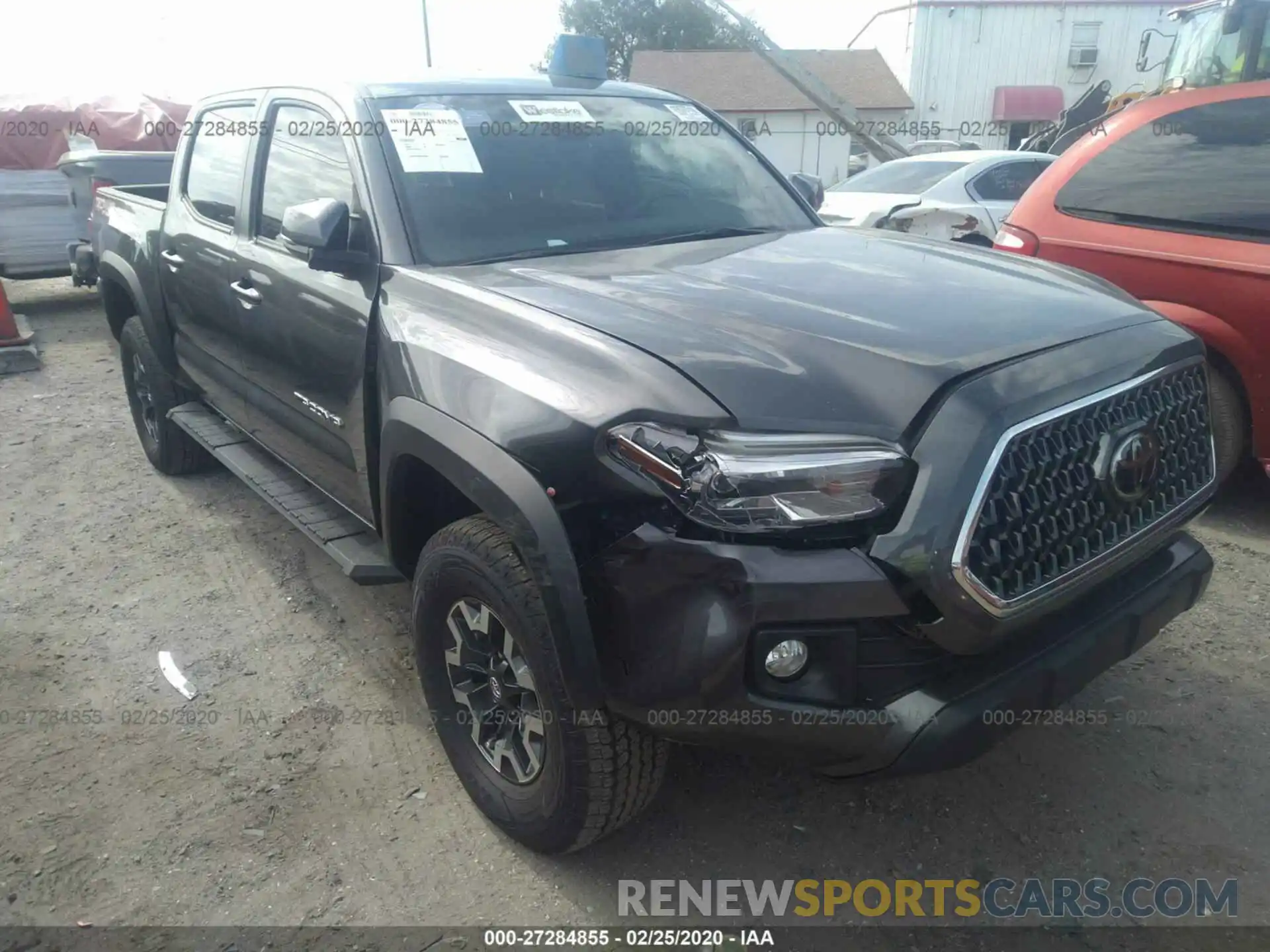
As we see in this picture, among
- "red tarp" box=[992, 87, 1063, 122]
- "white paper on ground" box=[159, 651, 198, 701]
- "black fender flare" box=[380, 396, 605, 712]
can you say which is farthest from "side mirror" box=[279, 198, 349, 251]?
"red tarp" box=[992, 87, 1063, 122]

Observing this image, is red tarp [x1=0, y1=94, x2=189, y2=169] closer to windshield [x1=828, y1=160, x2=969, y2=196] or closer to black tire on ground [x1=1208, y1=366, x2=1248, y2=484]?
windshield [x1=828, y1=160, x2=969, y2=196]

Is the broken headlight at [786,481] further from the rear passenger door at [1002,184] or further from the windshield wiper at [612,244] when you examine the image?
the rear passenger door at [1002,184]

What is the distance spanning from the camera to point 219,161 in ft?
13.2

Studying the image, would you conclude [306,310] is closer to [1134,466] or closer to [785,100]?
[1134,466]

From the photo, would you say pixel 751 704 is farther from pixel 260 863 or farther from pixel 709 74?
pixel 709 74

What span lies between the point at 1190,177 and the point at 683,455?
3510 mm

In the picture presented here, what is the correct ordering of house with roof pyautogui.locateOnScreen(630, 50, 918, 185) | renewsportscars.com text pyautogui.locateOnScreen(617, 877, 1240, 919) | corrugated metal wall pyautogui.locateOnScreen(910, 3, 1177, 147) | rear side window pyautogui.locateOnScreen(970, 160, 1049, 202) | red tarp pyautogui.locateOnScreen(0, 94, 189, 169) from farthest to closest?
house with roof pyautogui.locateOnScreen(630, 50, 918, 185), corrugated metal wall pyautogui.locateOnScreen(910, 3, 1177, 147), red tarp pyautogui.locateOnScreen(0, 94, 189, 169), rear side window pyautogui.locateOnScreen(970, 160, 1049, 202), renewsportscars.com text pyautogui.locateOnScreen(617, 877, 1240, 919)

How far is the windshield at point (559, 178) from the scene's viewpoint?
9.42 feet

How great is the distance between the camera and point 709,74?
3584cm

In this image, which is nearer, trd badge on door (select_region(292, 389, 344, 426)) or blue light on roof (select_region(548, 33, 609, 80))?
trd badge on door (select_region(292, 389, 344, 426))

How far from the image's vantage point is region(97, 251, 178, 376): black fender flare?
179 inches

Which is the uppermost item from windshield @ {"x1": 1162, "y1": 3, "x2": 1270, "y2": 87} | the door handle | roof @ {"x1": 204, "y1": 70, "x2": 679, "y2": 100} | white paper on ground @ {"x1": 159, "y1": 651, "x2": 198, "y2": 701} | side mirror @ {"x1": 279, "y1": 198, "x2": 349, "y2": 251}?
windshield @ {"x1": 1162, "y1": 3, "x2": 1270, "y2": 87}

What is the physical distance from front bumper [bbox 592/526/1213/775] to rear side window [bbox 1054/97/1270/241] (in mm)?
2913

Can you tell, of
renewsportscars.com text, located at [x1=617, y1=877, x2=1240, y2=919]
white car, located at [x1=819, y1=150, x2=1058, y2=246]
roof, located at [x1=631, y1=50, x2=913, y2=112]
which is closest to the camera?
renewsportscars.com text, located at [x1=617, y1=877, x2=1240, y2=919]
